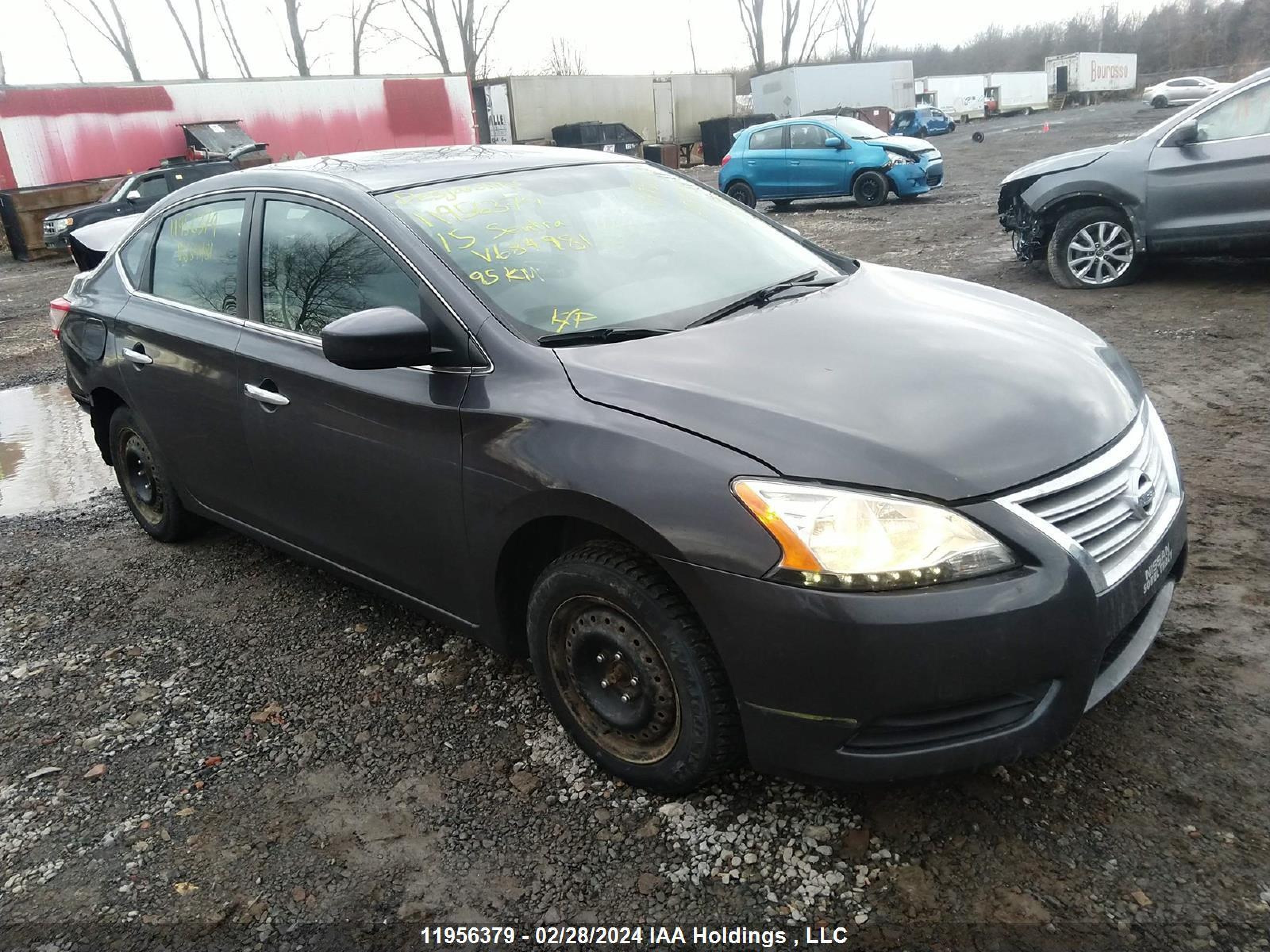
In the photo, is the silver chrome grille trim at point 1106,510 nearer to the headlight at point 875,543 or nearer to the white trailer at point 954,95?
the headlight at point 875,543

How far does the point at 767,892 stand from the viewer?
2.25 metres

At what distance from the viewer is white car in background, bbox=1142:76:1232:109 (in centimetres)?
4347

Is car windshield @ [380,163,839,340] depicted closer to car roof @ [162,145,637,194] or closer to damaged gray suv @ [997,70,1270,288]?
car roof @ [162,145,637,194]

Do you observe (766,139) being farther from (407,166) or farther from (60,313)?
(407,166)

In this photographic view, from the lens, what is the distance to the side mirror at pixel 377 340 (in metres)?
2.56

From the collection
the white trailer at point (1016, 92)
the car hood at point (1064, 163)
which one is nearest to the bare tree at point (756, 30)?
the white trailer at point (1016, 92)

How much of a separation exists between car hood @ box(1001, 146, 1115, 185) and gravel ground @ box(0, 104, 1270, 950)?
4.88m

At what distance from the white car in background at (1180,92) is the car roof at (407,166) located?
1878 inches

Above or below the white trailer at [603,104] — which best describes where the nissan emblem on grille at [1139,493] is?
below

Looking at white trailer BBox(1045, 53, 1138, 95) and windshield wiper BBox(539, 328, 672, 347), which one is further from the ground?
white trailer BBox(1045, 53, 1138, 95)

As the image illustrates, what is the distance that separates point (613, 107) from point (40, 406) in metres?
29.8

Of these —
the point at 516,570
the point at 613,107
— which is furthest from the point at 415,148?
the point at 613,107

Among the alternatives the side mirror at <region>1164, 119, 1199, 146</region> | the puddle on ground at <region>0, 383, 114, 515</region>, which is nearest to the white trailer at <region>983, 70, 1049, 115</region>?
the side mirror at <region>1164, 119, 1199, 146</region>

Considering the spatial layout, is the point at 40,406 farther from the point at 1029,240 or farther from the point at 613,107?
the point at 613,107
